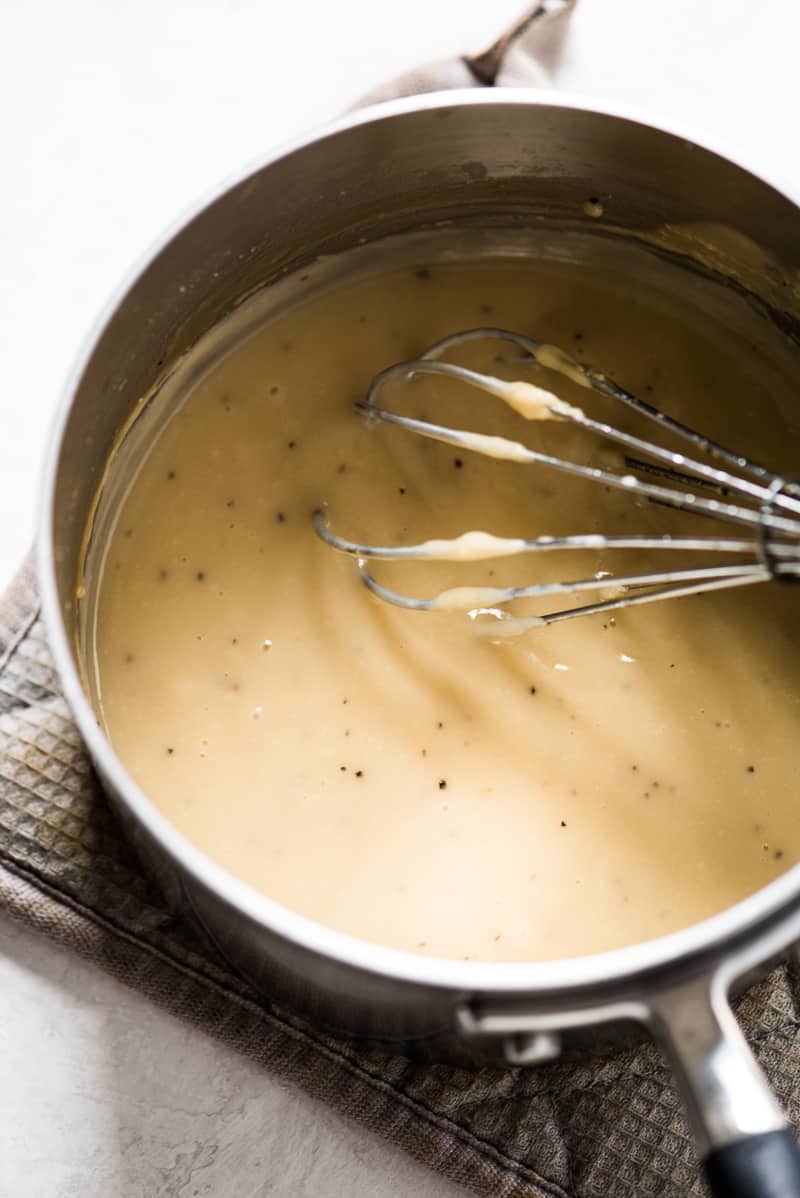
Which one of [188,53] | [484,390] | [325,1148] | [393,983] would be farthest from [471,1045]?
[188,53]

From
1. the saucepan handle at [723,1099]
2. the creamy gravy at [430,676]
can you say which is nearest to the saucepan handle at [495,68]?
the creamy gravy at [430,676]

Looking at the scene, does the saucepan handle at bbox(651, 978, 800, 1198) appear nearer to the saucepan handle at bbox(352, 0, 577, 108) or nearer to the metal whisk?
the metal whisk

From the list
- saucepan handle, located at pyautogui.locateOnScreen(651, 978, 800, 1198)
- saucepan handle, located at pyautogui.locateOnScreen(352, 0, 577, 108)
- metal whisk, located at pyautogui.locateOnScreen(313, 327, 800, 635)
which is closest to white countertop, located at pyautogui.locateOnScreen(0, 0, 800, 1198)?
saucepan handle, located at pyautogui.locateOnScreen(352, 0, 577, 108)

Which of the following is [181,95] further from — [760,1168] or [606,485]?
[760,1168]

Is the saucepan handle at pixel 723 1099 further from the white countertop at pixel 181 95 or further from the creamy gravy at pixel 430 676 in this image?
the white countertop at pixel 181 95

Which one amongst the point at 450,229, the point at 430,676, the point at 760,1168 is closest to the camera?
the point at 760,1168

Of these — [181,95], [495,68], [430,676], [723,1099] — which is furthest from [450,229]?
[723,1099]
